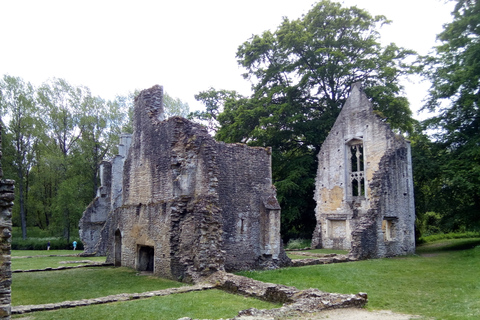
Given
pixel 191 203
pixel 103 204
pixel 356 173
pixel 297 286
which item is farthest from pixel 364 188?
pixel 103 204

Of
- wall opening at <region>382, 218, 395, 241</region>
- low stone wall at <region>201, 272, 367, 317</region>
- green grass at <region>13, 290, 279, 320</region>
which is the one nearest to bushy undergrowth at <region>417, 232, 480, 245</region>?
wall opening at <region>382, 218, 395, 241</region>

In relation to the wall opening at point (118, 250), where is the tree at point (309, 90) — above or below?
above

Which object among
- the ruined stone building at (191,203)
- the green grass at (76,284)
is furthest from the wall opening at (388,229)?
the green grass at (76,284)

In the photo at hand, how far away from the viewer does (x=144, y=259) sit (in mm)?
16828

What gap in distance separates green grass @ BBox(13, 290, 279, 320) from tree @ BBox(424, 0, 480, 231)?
1474 cm

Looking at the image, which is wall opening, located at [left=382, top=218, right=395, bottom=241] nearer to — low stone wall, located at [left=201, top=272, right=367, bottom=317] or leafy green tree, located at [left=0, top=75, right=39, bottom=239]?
low stone wall, located at [left=201, top=272, right=367, bottom=317]

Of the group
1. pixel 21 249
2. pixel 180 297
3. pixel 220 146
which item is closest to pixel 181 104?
pixel 21 249

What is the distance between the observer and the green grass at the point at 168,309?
344 inches

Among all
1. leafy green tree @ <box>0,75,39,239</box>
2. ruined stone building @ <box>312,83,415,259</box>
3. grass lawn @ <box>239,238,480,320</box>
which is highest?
leafy green tree @ <box>0,75,39,239</box>

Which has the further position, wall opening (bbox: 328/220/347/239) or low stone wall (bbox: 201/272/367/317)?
wall opening (bbox: 328/220/347/239)

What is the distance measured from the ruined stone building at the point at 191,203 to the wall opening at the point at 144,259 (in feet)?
0.13

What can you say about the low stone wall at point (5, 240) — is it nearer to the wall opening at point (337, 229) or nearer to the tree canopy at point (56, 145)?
the wall opening at point (337, 229)

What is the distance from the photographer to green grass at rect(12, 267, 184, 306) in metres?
11.5

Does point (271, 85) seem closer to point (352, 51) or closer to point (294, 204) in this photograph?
point (352, 51)
